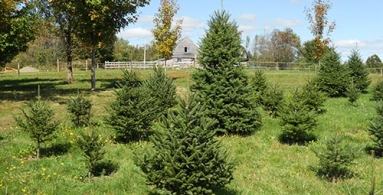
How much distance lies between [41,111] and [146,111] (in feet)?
9.28

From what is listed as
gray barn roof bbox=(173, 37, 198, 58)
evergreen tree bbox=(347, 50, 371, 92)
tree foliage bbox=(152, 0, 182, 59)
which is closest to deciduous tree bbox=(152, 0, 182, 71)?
tree foliage bbox=(152, 0, 182, 59)

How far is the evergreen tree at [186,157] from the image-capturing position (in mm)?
6203

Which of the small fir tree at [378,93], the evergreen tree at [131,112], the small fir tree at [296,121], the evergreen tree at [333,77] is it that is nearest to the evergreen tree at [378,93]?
the small fir tree at [378,93]

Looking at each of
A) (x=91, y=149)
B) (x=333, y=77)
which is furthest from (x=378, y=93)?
(x=91, y=149)

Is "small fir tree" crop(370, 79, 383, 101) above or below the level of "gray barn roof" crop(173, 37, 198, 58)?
below

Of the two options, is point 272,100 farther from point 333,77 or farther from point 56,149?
point 56,149

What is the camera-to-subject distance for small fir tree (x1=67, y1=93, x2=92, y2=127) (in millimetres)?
12734

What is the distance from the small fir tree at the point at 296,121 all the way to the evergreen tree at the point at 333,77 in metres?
9.94

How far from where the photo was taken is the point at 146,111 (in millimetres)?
11055

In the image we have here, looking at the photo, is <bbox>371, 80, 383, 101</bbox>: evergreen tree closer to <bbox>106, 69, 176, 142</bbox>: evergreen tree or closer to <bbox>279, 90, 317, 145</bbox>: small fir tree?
<bbox>279, 90, 317, 145</bbox>: small fir tree

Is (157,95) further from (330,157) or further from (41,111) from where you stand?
(330,157)

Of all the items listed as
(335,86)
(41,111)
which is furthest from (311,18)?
(41,111)

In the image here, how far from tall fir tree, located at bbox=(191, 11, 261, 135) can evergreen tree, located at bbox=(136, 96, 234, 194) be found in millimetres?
5363

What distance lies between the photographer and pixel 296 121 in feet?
35.7
